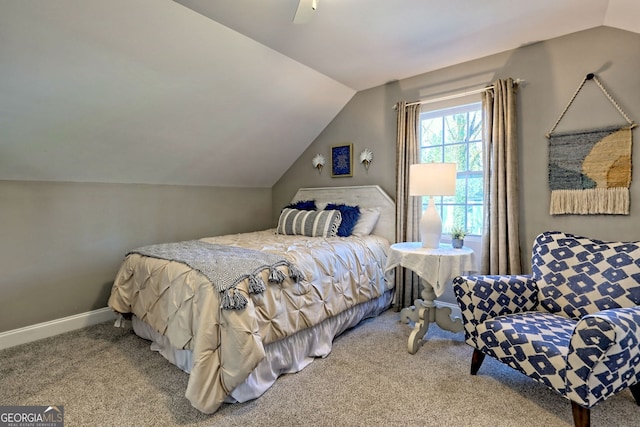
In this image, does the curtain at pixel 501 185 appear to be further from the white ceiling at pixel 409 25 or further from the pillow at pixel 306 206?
the pillow at pixel 306 206

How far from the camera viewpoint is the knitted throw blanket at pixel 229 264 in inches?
68.5

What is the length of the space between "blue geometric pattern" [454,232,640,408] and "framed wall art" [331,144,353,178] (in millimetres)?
2045

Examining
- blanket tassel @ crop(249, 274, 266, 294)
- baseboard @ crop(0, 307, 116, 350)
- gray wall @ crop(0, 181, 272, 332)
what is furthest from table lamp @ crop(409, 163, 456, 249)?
baseboard @ crop(0, 307, 116, 350)

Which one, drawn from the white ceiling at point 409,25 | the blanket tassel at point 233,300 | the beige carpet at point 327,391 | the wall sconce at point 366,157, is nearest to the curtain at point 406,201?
the wall sconce at point 366,157

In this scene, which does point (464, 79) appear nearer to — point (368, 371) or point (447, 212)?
point (447, 212)

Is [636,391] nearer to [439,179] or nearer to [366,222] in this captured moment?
[439,179]

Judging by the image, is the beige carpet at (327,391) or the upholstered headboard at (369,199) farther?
the upholstered headboard at (369,199)

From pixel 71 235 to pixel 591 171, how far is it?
4236mm

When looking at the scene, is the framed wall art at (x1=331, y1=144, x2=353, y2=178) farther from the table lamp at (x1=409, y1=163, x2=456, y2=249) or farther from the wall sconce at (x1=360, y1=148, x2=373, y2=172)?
the table lamp at (x1=409, y1=163, x2=456, y2=249)

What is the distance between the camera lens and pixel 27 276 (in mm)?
2637

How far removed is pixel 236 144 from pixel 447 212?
7.61 ft

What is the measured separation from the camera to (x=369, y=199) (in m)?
3.57

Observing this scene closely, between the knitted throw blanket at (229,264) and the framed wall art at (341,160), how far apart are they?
1.72 meters

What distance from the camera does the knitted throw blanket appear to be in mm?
1739
